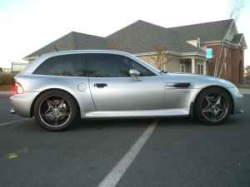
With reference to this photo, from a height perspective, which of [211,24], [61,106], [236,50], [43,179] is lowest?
[43,179]

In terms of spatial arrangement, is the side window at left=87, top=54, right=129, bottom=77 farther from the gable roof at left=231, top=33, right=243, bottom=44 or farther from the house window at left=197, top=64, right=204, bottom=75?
the gable roof at left=231, top=33, right=243, bottom=44

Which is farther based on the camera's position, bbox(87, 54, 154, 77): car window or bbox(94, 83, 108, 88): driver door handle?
bbox(87, 54, 154, 77): car window

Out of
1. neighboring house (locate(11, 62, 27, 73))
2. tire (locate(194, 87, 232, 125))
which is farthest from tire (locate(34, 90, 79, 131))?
neighboring house (locate(11, 62, 27, 73))

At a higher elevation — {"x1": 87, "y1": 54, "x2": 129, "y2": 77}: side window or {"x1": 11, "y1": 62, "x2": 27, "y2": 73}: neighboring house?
{"x1": 11, "y1": 62, "x2": 27, "y2": 73}: neighboring house

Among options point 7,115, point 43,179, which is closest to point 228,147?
point 43,179

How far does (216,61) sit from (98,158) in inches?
1327

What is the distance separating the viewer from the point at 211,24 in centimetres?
3766

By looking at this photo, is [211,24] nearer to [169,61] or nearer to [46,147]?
[169,61]

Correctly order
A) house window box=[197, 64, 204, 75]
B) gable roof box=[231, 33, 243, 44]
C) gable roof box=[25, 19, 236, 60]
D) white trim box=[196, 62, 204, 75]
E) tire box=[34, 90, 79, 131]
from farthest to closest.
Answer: gable roof box=[231, 33, 243, 44]
house window box=[197, 64, 204, 75]
white trim box=[196, 62, 204, 75]
gable roof box=[25, 19, 236, 60]
tire box=[34, 90, 79, 131]

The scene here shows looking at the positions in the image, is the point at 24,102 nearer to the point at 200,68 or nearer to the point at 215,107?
the point at 215,107

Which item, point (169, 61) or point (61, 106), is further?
point (169, 61)

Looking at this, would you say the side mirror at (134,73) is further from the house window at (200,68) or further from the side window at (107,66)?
the house window at (200,68)

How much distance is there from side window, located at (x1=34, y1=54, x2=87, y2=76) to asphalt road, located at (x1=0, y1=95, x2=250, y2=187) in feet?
3.62

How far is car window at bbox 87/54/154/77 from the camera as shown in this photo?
621 centimetres
